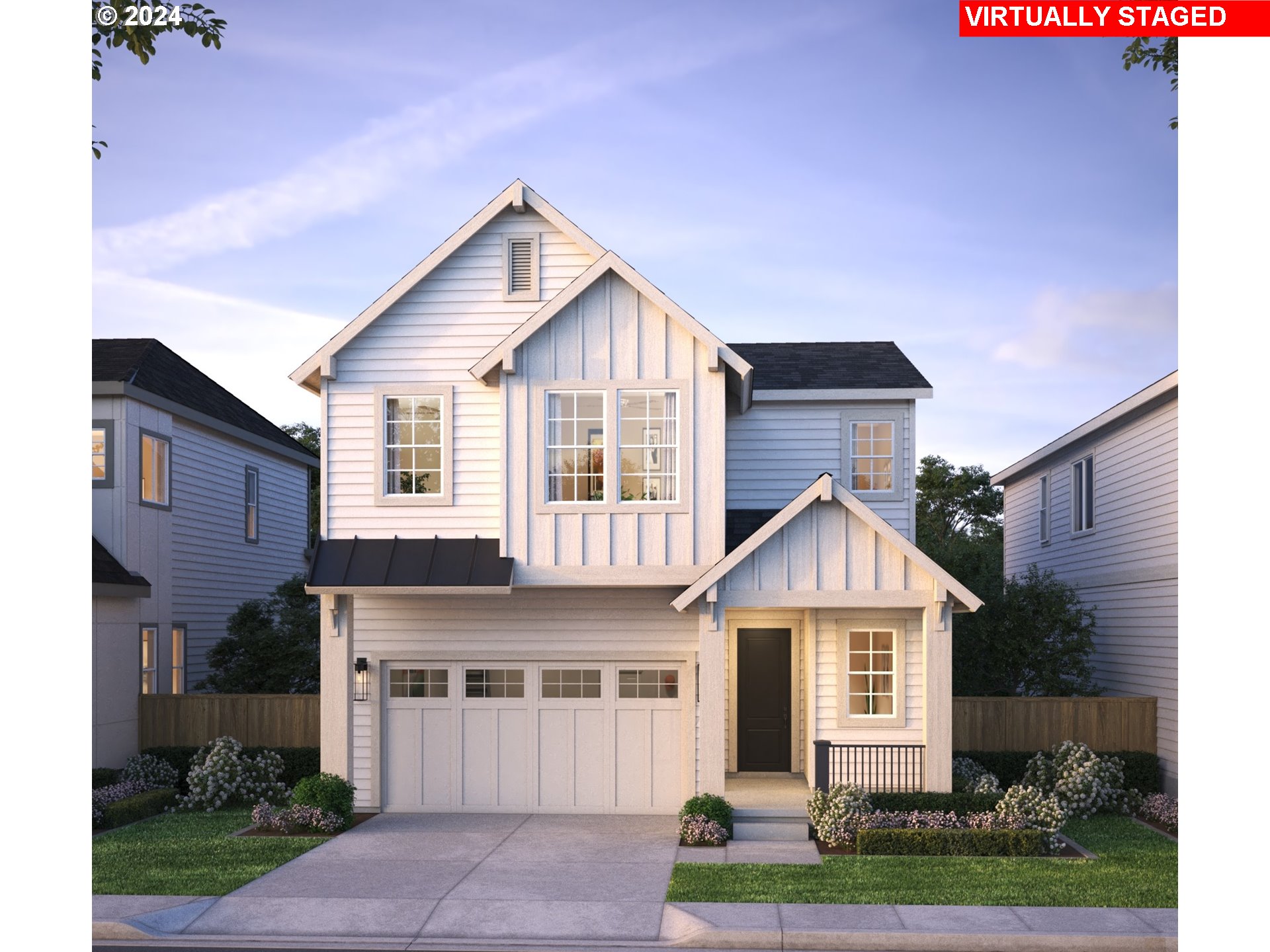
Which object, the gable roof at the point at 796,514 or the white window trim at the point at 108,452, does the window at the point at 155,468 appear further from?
the gable roof at the point at 796,514

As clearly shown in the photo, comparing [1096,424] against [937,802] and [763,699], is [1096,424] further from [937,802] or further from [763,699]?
[937,802]

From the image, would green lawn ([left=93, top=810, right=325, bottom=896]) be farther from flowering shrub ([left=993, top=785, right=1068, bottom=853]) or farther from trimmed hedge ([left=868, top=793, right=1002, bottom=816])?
flowering shrub ([left=993, top=785, right=1068, bottom=853])

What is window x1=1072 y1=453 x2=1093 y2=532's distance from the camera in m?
22.0

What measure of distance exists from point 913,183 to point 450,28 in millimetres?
7251

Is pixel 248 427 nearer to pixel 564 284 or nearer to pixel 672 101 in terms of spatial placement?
pixel 564 284

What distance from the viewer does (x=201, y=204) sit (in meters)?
16.9

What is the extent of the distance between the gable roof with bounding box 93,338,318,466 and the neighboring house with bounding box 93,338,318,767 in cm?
4

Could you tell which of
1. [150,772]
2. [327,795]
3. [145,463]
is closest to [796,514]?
[327,795]

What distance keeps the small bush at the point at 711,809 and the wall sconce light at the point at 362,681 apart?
5.31m

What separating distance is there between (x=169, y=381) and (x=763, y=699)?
1274 centimetres

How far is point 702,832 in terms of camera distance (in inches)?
557

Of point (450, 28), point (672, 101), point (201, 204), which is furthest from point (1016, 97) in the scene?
point (201, 204)

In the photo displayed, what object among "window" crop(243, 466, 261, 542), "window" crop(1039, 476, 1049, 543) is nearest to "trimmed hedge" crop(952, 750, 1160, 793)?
"window" crop(1039, 476, 1049, 543)

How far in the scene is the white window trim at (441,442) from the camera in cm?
1609
